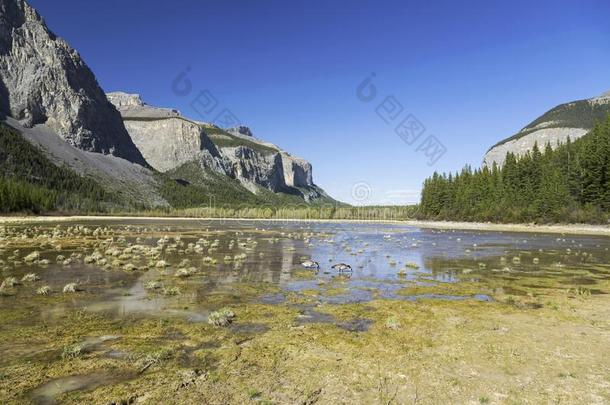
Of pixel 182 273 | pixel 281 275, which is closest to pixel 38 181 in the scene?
pixel 182 273

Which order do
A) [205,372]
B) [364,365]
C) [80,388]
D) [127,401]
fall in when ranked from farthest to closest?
1. [364,365]
2. [205,372]
3. [80,388]
4. [127,401]

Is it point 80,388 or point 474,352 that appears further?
point 474,352

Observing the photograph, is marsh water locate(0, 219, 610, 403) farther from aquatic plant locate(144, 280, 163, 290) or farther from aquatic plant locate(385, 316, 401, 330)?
aquatic plant locate(385, 316, 401, 330)

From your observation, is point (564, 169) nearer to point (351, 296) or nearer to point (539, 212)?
point (539, 212)

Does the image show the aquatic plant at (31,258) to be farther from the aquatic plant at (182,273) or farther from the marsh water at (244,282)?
the aquatic plant at (182,273)

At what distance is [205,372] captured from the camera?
1011 centimetres

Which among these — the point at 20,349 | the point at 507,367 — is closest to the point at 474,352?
the point at 507,367

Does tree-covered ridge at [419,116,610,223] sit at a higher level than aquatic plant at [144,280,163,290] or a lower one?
higher

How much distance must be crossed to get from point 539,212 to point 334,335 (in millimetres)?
109597

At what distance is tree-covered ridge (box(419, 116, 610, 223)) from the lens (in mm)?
91688

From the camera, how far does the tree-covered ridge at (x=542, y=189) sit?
91688 mm

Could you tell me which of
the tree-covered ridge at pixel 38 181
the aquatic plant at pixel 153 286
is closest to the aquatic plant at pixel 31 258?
the aquatic plant at pixel 153 286

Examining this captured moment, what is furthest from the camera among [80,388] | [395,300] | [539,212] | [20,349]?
[539,212]

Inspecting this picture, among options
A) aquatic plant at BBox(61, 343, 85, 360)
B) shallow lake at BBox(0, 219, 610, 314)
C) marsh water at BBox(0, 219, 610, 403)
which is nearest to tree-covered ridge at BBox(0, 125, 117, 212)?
shallow lake at BBox(0, 219, 610, 314)
